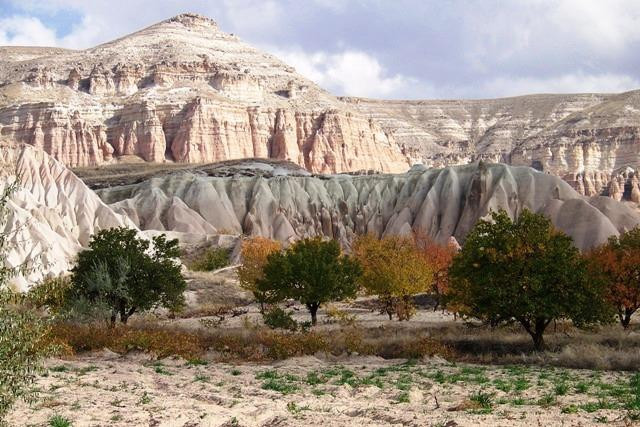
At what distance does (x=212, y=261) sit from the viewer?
66.4 m

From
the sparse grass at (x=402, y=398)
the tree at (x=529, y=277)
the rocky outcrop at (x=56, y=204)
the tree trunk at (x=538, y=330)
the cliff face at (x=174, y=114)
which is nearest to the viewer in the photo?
the sparse grass at (x=402, y=398)

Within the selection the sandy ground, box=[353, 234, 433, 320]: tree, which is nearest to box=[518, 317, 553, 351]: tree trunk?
the sandy ground

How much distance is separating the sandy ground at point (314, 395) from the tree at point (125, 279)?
9.80 m

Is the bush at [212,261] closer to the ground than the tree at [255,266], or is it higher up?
closer to the ground

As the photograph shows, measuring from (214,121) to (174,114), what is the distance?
9.73 meters

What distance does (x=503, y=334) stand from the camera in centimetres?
2973

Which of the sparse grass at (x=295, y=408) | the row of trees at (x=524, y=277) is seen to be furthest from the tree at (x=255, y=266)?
the sparse grass at (x=295, y=408)

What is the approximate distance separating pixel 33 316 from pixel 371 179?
104 m

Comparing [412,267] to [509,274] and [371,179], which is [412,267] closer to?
[509,274]

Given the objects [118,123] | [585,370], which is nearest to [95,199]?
[585,370]

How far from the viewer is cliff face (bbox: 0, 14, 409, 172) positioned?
145500mm

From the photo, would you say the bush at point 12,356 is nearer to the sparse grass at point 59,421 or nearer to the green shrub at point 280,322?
the sparse grass at point 59,421

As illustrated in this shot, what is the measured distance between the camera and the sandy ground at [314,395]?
1200 cm

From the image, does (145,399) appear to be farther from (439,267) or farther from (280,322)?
(439,267)
